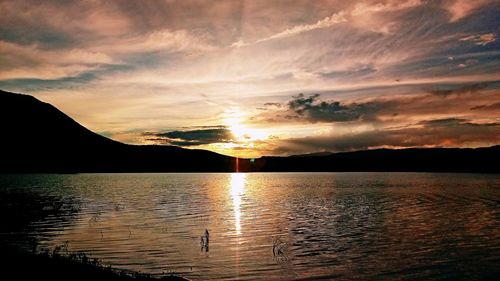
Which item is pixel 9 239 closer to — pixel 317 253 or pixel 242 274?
pixel 242 274

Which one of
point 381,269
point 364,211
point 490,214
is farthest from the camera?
point 364,211

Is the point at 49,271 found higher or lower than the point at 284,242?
higher

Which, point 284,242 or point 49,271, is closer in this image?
point 49,271

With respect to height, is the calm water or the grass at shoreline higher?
the grass at shoreline

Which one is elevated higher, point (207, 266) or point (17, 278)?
point (17, 278)

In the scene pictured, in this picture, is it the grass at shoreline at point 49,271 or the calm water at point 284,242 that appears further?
the calm water at point 284,242

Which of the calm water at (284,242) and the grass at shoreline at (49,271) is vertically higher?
the grass at shoreline at (49,271)

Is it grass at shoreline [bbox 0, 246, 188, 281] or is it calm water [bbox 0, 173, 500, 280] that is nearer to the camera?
grass at shoreline [bbox 0, 246, 188, 281]

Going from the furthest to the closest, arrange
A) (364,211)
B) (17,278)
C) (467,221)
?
(364,211) → (467,221) → (17,278)

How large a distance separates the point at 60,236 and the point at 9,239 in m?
4.55

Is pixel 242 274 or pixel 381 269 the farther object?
pixel 381 269

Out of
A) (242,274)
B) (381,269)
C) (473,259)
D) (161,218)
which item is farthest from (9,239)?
(473,259)

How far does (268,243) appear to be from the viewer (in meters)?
41.9

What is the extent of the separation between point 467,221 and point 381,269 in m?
34.1
